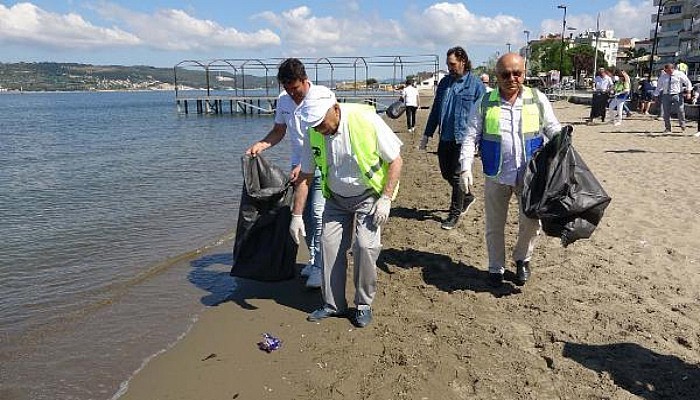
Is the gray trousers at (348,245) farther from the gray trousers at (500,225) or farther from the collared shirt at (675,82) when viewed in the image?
the collared shirt at (675,82)

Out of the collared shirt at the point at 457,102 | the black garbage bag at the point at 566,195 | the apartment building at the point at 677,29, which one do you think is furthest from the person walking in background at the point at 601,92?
the apartment building at the point at 677,29

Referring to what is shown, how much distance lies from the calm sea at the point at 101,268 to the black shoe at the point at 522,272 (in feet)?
8.25

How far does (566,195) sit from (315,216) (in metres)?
1.98

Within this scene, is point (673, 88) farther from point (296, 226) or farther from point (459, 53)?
point (296, 226)

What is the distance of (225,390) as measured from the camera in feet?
10.3

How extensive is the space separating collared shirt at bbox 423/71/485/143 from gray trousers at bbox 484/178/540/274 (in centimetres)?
155

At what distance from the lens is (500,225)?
13.8 feet

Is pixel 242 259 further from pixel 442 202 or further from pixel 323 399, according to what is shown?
pixel 442 202

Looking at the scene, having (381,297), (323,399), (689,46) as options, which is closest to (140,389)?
(323,399)

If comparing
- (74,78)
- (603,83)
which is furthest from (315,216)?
(74,78)

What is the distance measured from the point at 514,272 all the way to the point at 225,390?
104 inches

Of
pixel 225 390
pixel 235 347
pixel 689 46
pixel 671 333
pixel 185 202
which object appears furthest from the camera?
pixel 689 46

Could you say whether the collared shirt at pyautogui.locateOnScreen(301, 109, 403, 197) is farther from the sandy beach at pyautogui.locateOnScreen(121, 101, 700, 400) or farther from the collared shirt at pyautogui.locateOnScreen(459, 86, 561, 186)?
the sandy beach at pyautogui.locateOnScreen(121, 101, 700, 400)

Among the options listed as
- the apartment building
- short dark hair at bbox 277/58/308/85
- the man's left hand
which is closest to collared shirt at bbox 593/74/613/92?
the man's left hand
